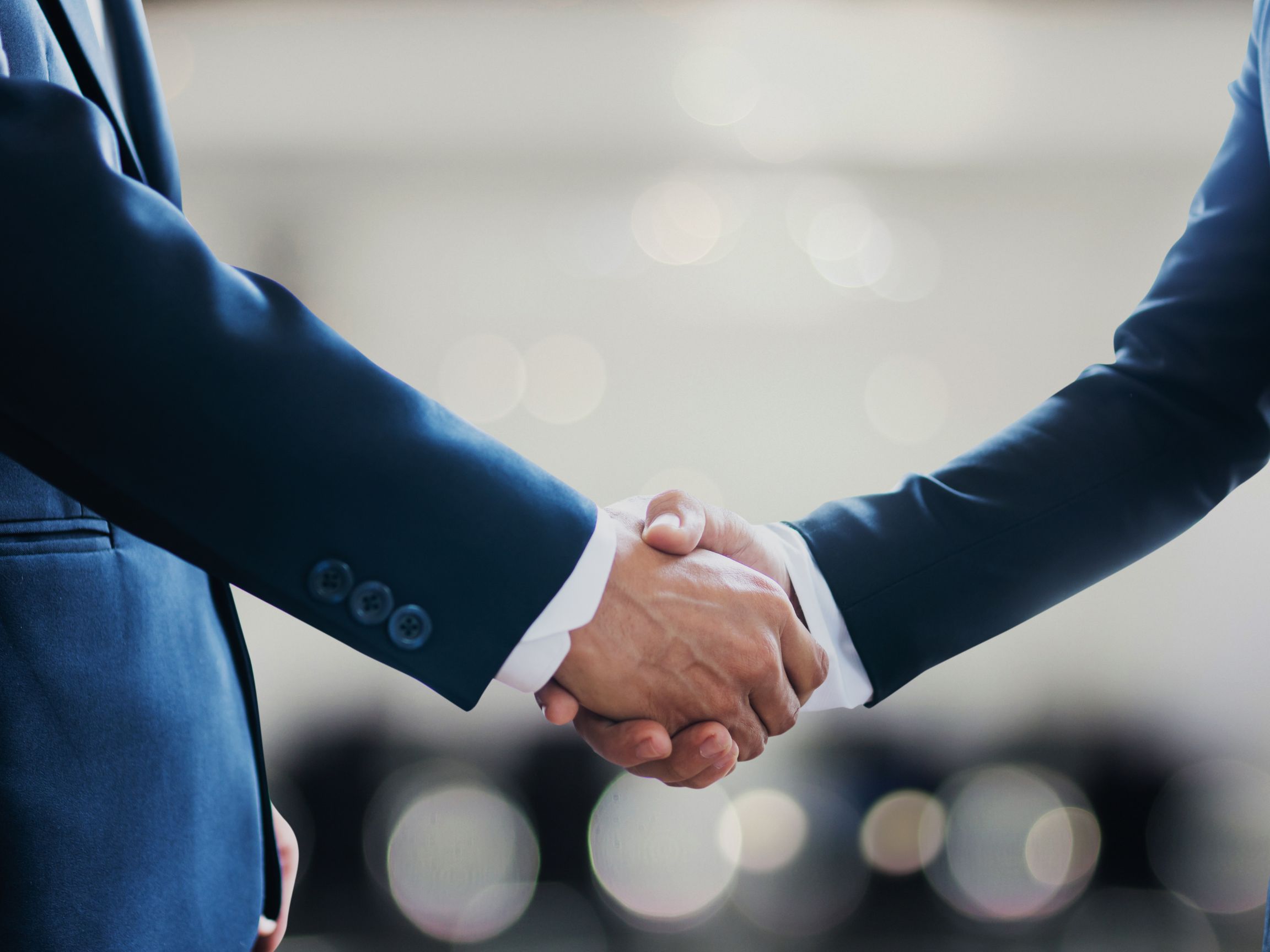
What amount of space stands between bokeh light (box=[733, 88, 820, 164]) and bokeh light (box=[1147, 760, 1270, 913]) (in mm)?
2613

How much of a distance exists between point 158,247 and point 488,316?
2.31m

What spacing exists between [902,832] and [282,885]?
243cm

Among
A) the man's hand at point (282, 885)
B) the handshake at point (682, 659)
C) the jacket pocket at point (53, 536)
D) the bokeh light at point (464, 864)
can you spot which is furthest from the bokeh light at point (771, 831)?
the jacket pocket at point (53, 536)

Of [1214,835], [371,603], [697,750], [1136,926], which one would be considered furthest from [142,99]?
[1214,835]

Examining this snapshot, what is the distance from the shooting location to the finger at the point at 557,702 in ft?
2.22

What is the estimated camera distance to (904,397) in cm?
274

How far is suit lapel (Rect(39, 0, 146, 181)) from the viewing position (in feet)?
1.84

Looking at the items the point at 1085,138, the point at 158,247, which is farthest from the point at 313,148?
the point at 1085,138

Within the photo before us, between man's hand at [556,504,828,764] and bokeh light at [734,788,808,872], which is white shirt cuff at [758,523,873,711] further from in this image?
bokeh light at [734,788,808,872]

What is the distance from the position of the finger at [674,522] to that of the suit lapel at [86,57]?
1.78 feet

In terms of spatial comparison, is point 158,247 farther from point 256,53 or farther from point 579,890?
point 256,53

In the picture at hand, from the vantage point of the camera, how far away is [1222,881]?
8.71ft

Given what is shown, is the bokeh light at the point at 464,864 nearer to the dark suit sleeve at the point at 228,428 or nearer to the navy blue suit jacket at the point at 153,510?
the navy blue suit jacket at the point at 153,510

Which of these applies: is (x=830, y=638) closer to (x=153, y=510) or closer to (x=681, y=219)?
(x=153, y=510)
